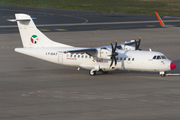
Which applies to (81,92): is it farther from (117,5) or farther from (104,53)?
(117,5)

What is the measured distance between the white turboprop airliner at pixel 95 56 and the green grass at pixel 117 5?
7069 centimetres

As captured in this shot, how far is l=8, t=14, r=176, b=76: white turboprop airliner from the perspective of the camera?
34.4m

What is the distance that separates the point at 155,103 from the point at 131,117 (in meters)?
4.08

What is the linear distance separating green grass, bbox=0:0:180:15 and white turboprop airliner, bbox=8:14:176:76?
232ft

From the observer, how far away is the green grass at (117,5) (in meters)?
111

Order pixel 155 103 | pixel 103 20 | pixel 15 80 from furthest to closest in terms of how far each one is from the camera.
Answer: pixel 103 20
pixel 15 80
pixel 155 103

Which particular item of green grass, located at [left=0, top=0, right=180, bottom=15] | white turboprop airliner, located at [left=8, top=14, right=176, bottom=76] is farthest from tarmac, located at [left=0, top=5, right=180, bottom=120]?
green grass, located at [left=0, top=0, right=180, bottom=15]

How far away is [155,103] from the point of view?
25109mm

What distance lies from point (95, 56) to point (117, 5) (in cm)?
9318


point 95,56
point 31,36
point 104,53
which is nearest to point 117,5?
point 31,36

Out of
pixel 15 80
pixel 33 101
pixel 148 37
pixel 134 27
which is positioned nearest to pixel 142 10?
pixel 134 27

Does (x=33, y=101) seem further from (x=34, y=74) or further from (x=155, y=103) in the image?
(x=34, y=74)

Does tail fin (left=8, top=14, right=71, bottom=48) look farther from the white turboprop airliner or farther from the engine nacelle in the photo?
the engine nacelle

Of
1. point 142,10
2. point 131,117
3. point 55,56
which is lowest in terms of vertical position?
point 131,117
